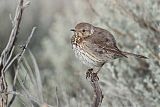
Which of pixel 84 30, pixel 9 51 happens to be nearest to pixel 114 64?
pixel 84 30

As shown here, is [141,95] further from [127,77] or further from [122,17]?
[122,17]

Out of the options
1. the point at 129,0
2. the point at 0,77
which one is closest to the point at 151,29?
the point at 129,0

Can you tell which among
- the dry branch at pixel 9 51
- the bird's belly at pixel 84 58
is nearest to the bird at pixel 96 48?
the bird's belly at pixel 84 58

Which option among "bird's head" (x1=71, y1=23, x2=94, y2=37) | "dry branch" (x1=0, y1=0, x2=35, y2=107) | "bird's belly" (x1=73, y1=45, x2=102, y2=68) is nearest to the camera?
"dry branch" (x1=0, y1=0, x2=35, y2=107)

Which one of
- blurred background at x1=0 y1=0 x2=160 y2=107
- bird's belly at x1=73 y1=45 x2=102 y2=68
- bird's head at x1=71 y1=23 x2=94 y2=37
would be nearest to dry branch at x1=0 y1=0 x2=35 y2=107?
blurred background at x1=0 y1=0 x2=160 y2=107

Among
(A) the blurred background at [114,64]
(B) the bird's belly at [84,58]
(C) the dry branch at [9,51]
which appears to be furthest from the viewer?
(A) the blurred background at [114,64]

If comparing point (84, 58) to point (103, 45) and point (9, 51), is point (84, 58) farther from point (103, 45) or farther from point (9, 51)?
point (9, 51)

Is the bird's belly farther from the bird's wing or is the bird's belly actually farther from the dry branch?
the dry branch

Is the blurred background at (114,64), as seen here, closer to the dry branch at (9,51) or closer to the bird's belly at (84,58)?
the bird's belly at (84,58)
